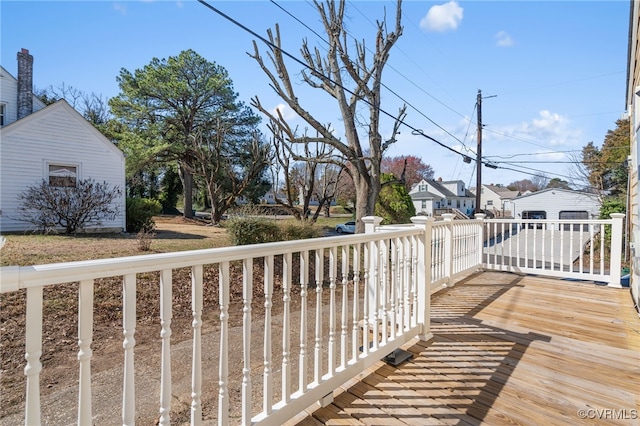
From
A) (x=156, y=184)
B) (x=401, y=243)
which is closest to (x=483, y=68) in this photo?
(x=401, y=243)

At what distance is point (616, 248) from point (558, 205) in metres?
23.1

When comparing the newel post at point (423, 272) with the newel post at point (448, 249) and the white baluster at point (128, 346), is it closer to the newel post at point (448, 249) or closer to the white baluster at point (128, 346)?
the newel post at point (448, 249)

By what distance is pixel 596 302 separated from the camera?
12.1ft

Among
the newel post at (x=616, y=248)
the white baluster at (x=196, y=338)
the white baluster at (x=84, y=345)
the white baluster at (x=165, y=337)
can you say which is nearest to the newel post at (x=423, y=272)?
Result: the white baluster at (x=196, y=338)

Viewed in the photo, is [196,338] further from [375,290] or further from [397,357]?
[397,357]

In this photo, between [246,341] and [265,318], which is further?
[265,318]

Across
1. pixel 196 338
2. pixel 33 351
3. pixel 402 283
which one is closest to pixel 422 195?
pixel 402 283

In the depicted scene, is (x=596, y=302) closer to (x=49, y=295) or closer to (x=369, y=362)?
(x=369, y=362)

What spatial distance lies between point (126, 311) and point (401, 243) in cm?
177

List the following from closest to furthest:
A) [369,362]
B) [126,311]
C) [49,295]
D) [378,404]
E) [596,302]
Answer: [126,311] < [378,404] < [369,362] < [596,302] < [49,295]

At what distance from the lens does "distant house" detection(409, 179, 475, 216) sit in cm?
3123

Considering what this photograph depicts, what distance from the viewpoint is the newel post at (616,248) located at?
163 inches

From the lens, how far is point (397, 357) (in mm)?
2268

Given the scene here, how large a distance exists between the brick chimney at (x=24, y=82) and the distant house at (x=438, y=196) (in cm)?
2647
